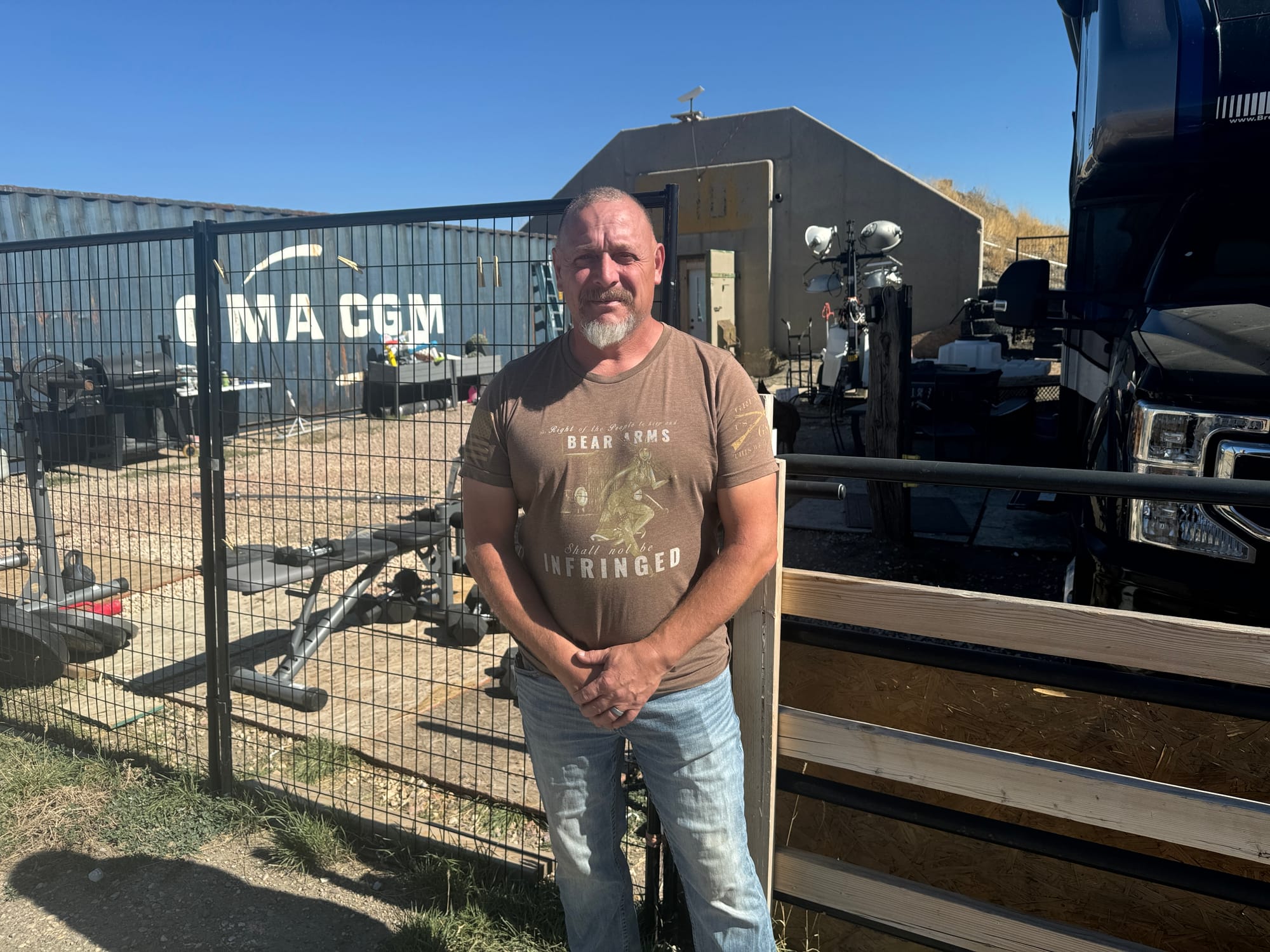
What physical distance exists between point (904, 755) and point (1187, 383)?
1.52 metres

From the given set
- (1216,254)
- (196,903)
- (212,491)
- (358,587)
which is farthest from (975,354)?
(196,903)

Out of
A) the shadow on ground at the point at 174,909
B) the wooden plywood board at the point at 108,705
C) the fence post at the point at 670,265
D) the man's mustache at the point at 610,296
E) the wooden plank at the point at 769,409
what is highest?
the fence post at the point at 670,265

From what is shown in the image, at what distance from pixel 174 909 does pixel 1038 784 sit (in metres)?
2.62

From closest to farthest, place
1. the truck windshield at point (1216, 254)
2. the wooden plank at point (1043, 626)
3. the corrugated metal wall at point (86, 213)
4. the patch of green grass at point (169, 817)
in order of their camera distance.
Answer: the wooden plank at point (1043, 626), the patch of green grass at point (169, 817), the truck windshield at point (1216, 254), the corrugated metal wall at point (86, 213)

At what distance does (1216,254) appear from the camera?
3973 mm

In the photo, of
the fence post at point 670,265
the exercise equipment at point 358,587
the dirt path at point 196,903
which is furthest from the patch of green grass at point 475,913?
the fence post at point 670,265

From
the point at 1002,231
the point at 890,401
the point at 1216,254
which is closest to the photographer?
the point at 1216,254

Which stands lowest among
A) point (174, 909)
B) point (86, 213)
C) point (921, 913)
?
point (174, 909)

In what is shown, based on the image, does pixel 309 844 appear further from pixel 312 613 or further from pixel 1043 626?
pixel 1043 626

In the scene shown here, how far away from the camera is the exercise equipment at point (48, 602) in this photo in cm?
443

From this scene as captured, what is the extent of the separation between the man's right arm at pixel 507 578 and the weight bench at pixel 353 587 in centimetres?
228

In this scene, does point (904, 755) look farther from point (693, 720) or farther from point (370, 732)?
point (370, 732)

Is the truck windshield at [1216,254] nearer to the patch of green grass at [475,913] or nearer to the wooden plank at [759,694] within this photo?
the wooden plank at [759,694]

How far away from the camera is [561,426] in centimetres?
191
